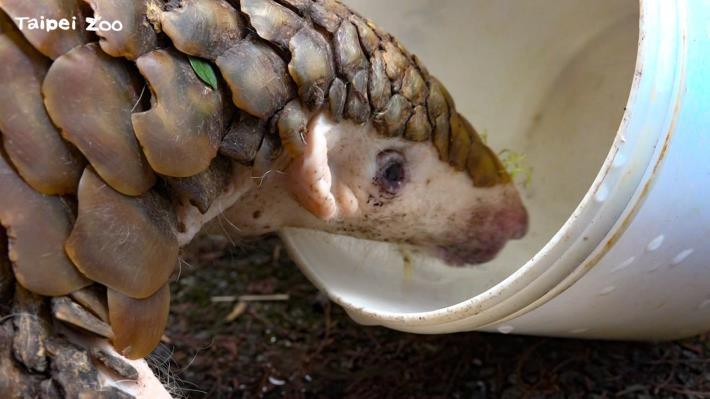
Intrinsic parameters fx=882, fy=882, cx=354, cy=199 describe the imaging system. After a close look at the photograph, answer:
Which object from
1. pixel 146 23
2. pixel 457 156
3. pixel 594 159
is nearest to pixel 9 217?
pixel 146 23

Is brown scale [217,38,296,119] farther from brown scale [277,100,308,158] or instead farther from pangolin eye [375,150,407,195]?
pangolin eye [375,150,407,195]

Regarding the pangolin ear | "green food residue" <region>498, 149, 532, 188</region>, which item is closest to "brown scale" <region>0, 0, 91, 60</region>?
the pangolin ear

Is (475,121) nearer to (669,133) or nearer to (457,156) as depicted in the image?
(457,156)

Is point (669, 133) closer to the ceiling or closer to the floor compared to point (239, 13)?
closer to the ceiling

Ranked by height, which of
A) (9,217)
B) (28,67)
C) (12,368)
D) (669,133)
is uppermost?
(669,133)

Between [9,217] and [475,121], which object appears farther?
[475,121]

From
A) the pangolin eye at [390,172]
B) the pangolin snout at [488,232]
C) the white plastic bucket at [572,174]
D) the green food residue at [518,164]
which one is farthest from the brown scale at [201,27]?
the green food residue at [518,164]

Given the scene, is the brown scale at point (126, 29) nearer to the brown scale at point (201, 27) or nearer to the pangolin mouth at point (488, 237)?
the brown scale at point (201, 27)
